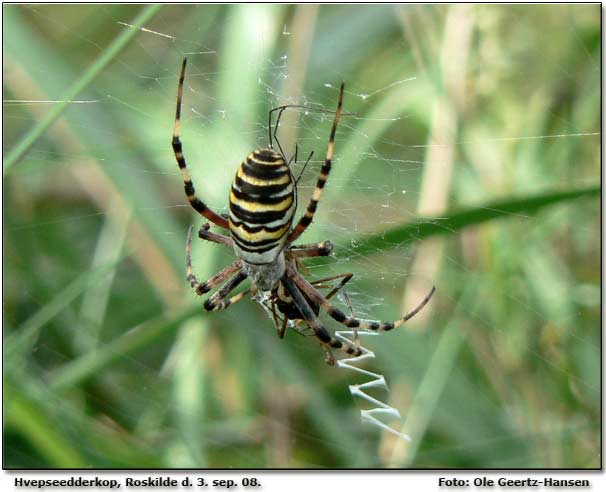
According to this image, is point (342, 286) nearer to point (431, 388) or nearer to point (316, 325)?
point (316, 325)

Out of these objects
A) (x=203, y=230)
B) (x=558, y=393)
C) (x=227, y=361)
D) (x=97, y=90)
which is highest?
(x=97, y=90)

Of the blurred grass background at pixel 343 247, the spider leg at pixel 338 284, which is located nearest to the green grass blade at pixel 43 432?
the blurred grass background at pixel 343 247

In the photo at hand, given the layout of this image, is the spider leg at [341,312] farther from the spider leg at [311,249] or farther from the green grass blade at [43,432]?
the green grass blade at [43,432]

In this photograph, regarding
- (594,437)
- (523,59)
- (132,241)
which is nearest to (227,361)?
(132,241)

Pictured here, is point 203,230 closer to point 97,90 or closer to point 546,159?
point 97,90

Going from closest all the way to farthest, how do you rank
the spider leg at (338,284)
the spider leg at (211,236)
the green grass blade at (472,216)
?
the green grass blade at (472,216) < the spider leg at (338,284) < the spider leg at (211,236)

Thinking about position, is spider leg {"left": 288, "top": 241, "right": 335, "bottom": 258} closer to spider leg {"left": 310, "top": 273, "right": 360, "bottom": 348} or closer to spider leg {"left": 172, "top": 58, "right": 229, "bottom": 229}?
spider leg {"left": 310, "top": 273, "right": 360, "bottom": 348}
